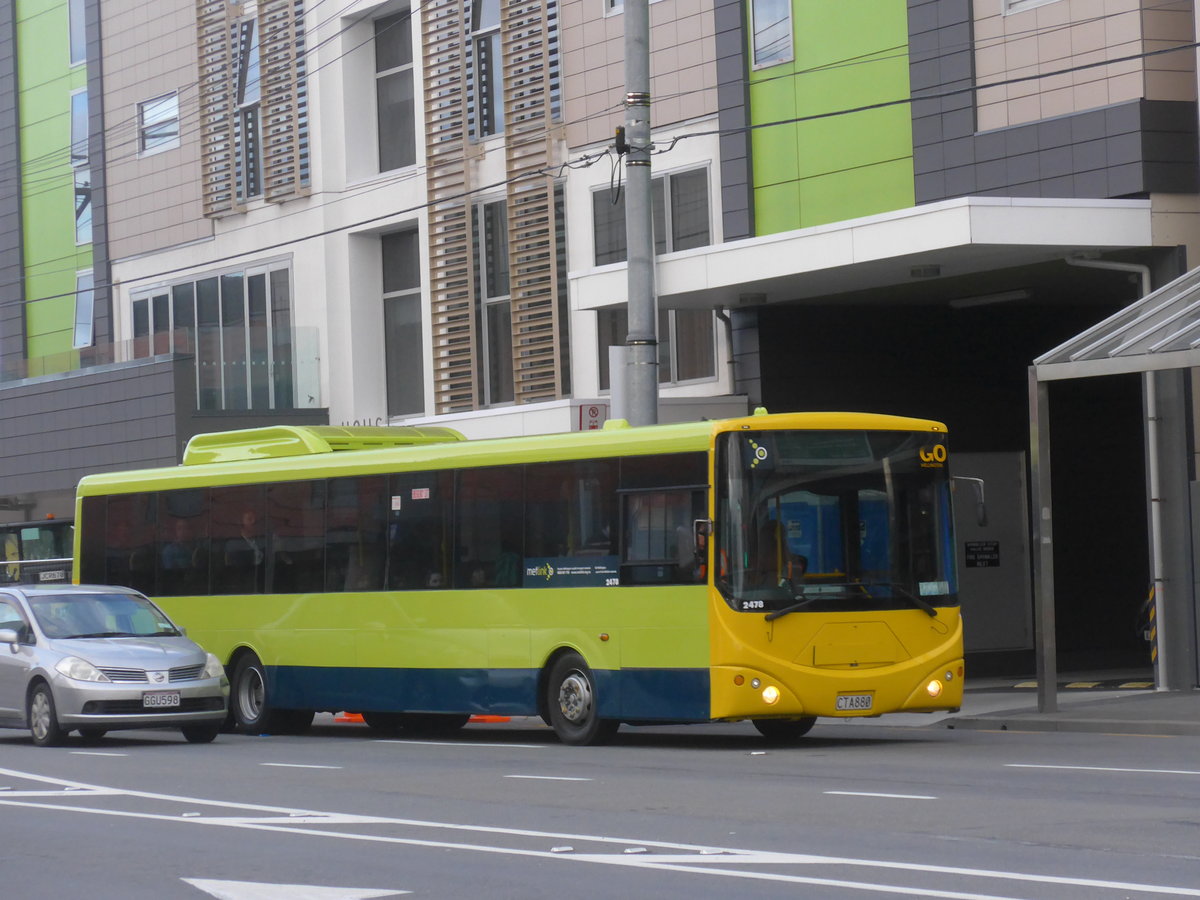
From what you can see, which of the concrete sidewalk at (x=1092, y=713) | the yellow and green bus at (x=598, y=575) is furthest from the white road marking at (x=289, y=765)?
the concrete sidewalk at (x=1092, y=713)

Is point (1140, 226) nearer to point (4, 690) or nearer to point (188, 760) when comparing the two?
point (188, 760)

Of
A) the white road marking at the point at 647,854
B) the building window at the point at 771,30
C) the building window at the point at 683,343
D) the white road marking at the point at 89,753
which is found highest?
the building window at the point at 771,30

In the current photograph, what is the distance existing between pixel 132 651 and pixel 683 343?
10.3m

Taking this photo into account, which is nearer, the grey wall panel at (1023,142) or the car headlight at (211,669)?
the car headlight at (211,669)

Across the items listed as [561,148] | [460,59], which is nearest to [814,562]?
[561,148]

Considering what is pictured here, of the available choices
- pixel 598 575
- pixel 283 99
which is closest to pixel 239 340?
pixel 283 99

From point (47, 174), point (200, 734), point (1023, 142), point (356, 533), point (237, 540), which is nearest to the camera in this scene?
point (200, 734)

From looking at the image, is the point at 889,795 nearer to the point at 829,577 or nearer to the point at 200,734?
the point at 829,577

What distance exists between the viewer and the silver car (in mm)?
18422

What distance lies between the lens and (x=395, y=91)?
3259 cm

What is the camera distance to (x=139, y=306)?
1481 inches

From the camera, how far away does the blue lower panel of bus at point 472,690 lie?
16.6 m

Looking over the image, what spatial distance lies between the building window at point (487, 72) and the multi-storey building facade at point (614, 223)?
0.25 feet

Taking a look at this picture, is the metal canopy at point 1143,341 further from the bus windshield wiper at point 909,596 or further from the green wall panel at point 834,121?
the green wall panel at point 834,121
